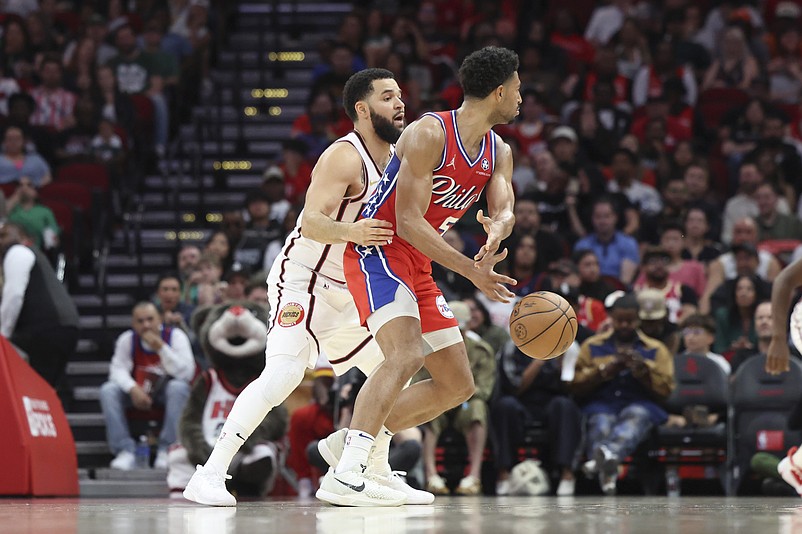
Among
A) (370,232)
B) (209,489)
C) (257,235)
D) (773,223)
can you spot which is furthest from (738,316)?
(209,489)

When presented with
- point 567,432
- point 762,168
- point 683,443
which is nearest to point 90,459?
point 567,432

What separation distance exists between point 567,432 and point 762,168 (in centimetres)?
453

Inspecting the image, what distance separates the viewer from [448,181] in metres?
6.00

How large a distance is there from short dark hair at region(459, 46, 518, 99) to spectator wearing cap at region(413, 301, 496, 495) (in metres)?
3.97

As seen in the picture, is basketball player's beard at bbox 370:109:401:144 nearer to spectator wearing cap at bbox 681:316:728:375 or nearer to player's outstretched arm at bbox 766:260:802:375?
player's outstretched arm at bbox 766:260:802:375

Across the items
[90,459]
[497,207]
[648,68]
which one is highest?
[648,68]

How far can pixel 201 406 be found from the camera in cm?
954

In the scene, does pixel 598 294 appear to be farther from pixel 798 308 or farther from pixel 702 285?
pixel 798 308

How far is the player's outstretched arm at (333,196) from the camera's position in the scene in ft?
19.6

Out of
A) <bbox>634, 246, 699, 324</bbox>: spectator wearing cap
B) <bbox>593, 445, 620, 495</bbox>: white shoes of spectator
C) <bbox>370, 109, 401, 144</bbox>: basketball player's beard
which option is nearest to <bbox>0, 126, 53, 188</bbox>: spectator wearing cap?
<bbox>634, 246, 699, 324</bbox>: spectator wearing cap

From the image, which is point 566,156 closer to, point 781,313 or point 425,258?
point 781,313

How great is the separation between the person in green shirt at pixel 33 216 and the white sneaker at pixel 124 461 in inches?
108

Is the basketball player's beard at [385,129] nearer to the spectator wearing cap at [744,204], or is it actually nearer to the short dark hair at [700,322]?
the short dark hair at [700,322]

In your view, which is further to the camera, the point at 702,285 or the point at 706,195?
the point at 706,195
